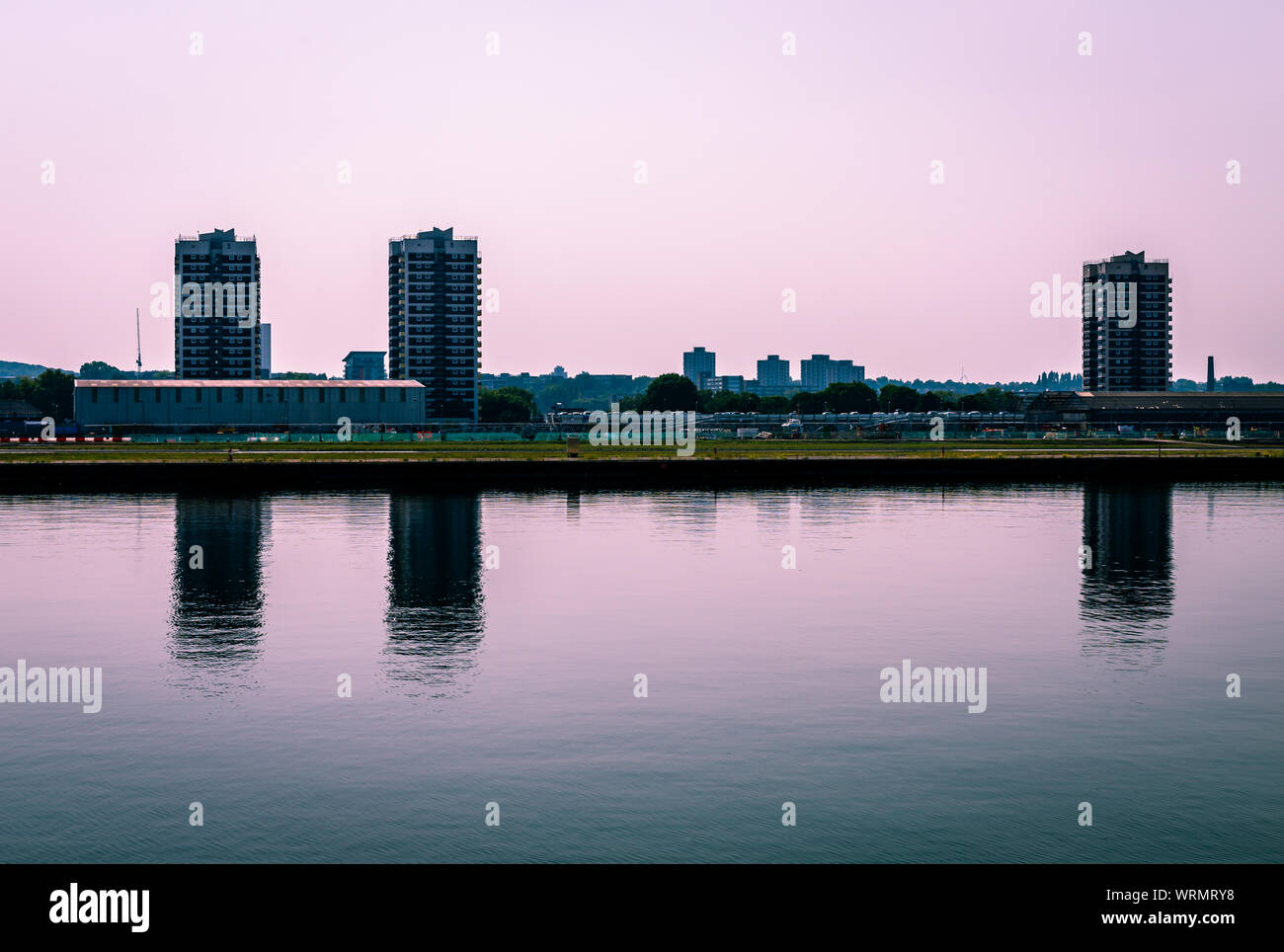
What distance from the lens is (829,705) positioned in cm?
2564

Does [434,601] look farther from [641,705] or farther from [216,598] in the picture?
[641,705]

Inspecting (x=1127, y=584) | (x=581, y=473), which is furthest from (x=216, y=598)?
(x=581, y=473)

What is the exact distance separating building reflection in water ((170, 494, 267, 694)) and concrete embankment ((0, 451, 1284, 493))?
24.4 metres

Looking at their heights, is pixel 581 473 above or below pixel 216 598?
above

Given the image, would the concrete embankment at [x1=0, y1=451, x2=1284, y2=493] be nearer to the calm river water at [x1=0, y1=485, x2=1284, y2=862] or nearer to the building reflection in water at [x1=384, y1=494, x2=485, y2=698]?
the building reflection in water at [x1=384, y1=494, x2=485, y2=698]

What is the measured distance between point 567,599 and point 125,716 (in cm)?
1698

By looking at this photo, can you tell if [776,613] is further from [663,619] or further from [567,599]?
[567,599]

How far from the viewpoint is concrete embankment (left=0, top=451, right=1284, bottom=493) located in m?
93.8

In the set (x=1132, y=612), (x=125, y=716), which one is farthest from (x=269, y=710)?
(x=1132, y=612)

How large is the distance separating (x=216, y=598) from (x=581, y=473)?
5975cm

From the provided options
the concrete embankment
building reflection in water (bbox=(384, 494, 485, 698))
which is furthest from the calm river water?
the concrete embankment

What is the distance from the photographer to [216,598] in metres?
40.4

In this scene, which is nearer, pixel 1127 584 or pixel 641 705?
pixel 641 705

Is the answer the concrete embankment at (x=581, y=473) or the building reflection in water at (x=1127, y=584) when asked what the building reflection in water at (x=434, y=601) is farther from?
the concrete embankment at (x=581, y=473)
